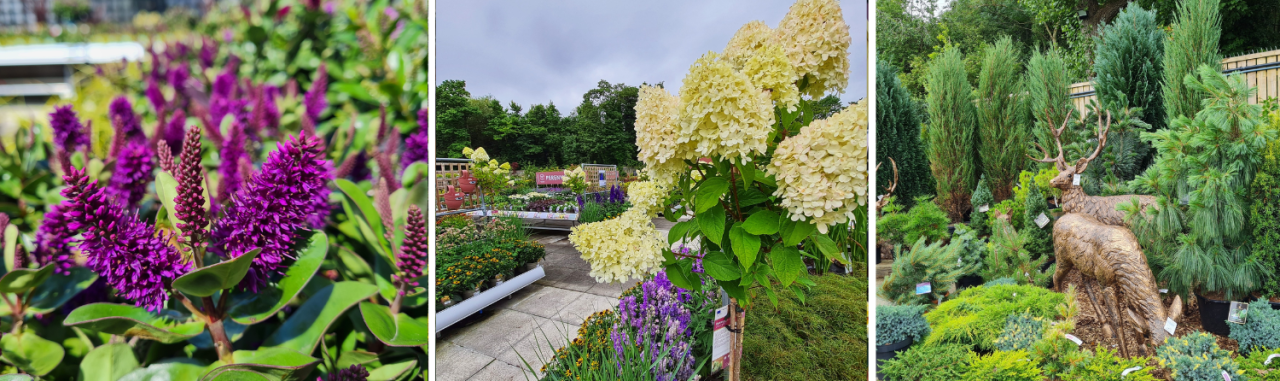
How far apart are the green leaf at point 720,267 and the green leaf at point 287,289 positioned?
2.90ft

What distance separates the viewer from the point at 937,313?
1776 millimetres

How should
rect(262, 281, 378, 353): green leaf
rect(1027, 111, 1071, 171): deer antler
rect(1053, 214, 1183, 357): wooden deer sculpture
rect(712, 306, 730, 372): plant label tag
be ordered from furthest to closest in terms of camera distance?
1. rect(1027, 111, 1071, 171): deer antler
2. rect(1053, 214, 1183, 357): wooden deer sculpture
3. rect(712, 306, 730, 372): plant label tag
4. rect(262, 281, 378, 353): green leaf

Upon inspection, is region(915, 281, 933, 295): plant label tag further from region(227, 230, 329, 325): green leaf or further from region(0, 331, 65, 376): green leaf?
region(0, 331, 65, 376): green leaf

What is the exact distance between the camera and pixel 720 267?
3.42 ft

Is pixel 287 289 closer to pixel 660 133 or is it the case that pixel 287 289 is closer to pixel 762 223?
pixel 660 133

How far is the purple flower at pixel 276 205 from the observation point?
818mm

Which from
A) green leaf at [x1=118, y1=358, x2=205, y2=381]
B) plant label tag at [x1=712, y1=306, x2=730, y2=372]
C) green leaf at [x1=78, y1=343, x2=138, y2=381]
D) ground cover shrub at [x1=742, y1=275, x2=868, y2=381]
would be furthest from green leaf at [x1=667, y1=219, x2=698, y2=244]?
green leaf at [x1=78, y1=343, x2=138, y2=381]

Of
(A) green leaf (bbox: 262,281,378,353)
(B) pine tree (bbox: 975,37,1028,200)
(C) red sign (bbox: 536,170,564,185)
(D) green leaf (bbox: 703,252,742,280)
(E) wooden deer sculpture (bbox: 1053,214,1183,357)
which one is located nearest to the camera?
(A) green leaf (bbox: 262,281,378,353)

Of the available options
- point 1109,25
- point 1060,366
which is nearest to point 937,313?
point 1060,366

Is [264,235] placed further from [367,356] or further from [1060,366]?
[1060,366]

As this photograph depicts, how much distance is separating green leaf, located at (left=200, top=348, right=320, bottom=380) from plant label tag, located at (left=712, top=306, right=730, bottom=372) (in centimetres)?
110

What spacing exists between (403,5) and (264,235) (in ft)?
1.98

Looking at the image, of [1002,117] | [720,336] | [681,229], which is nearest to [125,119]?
[681,229]

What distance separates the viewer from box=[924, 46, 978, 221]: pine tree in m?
1.85
